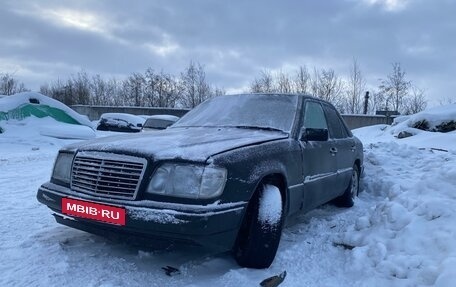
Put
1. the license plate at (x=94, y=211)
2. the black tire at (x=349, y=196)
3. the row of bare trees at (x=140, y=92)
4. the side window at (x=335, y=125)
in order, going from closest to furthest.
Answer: the license plate at (x=94, y=211) → the side window at (x=335, y=125) → the black tire at (x=349, y=196) → the row of bare trees at (x=140, y=92)

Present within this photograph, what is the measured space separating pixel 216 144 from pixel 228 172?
0.40m

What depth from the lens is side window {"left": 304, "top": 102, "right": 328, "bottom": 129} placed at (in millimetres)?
4648

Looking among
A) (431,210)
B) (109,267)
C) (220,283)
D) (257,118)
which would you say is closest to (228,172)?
(220,283)

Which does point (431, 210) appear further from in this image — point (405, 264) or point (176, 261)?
point (176, 261)

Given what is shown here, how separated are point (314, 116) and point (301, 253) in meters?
1.68

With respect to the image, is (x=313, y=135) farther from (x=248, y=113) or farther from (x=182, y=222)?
(x=182, y=222)

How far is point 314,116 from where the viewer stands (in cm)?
491

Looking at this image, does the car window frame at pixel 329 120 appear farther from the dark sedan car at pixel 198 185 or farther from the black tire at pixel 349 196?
the dark sedan car at pixel 198 185

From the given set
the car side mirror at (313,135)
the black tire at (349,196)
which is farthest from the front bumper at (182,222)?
the black tire at (349,196)

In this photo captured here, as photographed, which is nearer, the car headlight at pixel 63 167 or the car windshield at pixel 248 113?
the car headlight at pixel 63 167

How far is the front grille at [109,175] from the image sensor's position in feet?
10.1

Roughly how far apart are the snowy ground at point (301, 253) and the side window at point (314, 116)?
3.61 ft

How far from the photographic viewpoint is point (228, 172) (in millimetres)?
3094

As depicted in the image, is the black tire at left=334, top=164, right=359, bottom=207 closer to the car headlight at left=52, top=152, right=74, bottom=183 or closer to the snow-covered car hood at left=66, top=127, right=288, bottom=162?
the snow-covered car hood at left=66, top=127, right=288, bottom=162
